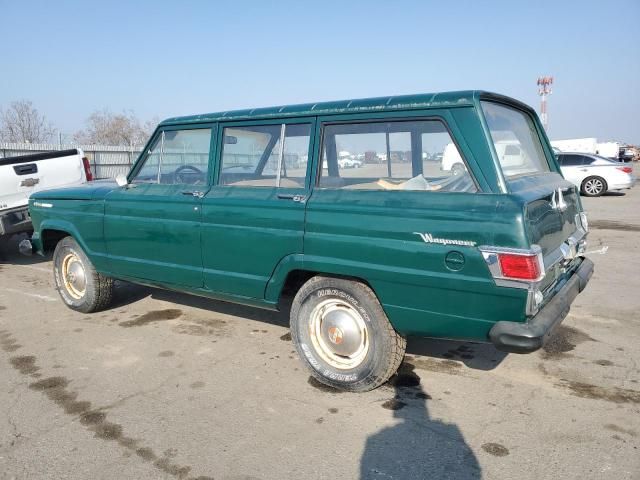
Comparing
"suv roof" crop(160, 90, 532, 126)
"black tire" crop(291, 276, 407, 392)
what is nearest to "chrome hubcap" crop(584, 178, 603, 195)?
"suv roof" crop(160, 90, 532, 126)

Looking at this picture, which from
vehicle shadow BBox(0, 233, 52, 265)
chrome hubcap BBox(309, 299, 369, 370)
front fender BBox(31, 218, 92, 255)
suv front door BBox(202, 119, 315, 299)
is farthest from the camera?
vehicle shadow BBox(0, 233, 52, 265)

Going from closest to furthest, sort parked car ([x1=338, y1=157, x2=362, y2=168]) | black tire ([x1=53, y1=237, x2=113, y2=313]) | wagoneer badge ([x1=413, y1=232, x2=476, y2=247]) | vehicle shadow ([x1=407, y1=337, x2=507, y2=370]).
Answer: wagoneer badge ([x1=413, y1=232, x2=476, y2=247]), parked car ([x1=338, y1=157, x2=362, y2=168]), vehicle shadow ([x1=407, y1=337, x2=507, y2=370]), black tire ([x1=53, y1=237, x2=113, y2=313])

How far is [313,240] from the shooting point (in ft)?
11.0

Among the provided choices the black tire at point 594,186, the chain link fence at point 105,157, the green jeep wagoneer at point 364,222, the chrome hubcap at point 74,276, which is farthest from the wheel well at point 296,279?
the black tire at point 594,186

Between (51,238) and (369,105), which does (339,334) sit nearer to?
(369,105)

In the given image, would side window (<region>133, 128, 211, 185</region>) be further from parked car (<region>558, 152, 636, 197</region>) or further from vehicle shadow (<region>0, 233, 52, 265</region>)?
parked car (<region>558, 152, 636, 197</region>)

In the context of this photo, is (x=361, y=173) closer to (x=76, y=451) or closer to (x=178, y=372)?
(x=178, y=372)

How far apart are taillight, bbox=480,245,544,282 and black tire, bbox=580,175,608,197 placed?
1693 cm

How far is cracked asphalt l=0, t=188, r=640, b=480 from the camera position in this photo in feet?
8.63

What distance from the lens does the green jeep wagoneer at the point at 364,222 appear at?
9.20ft

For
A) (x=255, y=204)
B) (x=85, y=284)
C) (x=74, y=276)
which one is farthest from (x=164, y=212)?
(x=74, y=276)

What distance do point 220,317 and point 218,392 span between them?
166 centimetres

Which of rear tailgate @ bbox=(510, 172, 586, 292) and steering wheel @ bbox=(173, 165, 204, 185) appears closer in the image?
rear tailgate @ bbox=(510, 172, 586, 292)

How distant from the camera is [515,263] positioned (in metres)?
2.65
